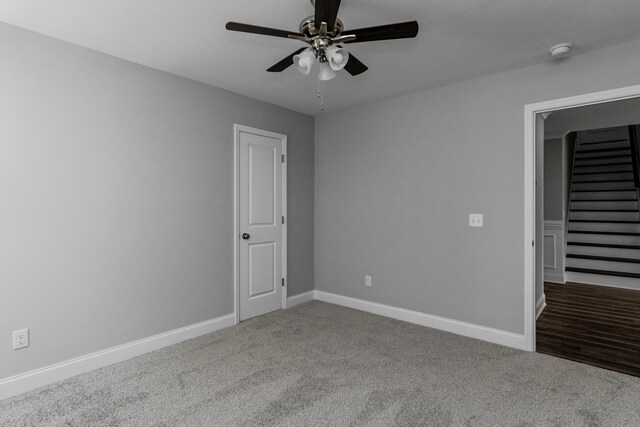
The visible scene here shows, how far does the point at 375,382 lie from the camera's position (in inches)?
95.0

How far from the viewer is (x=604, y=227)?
19.0 ft

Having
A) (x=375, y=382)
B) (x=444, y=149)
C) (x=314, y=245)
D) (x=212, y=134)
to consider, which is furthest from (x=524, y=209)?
(x=212, y=134)

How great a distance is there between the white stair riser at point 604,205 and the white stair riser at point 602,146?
1.62 metres

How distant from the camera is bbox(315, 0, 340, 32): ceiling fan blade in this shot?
5.20 feet

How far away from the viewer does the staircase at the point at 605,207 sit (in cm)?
533

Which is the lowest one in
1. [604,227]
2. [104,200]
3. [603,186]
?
[604,227]

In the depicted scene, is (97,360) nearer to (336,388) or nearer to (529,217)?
(336,388)

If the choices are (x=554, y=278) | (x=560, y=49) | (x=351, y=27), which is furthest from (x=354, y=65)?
(x=554, y=278)

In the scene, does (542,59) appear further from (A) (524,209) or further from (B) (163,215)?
(B) (163,215)

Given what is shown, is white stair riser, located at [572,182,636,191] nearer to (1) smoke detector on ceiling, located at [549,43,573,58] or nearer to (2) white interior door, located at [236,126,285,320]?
(1) smoke detector on ceiling, located at [549,43,573,58]

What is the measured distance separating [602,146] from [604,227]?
243cm

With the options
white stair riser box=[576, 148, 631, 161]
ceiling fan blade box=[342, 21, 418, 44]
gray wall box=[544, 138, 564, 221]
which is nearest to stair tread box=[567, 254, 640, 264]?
gray wall box=[544, 138, 564, 221]

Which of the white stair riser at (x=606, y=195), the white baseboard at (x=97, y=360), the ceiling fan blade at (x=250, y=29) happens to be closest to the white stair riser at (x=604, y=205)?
the white stair riser at (x=606, y=195)

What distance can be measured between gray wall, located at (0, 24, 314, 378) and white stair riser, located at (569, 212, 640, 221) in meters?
6.07
